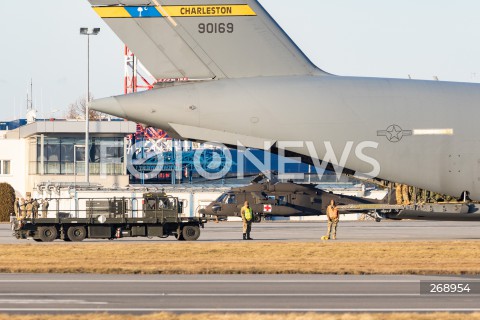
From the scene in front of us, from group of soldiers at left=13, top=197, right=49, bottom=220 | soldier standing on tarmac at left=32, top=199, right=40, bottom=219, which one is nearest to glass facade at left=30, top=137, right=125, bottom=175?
group of soldiers at left=13, top=197, right=49, bottom=220

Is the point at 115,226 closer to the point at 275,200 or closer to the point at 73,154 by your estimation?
the point at 275,200

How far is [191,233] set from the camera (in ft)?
122

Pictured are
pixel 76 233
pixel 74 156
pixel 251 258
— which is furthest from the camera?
pixel 74 156

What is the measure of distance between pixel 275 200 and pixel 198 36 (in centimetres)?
3145

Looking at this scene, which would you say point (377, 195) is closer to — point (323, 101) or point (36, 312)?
point (323, 101)

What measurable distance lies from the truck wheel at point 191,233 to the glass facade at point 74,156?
1575 inches

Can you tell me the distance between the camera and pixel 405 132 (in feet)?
88.5

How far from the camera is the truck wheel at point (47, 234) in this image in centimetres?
3697

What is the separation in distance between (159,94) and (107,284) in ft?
23.0

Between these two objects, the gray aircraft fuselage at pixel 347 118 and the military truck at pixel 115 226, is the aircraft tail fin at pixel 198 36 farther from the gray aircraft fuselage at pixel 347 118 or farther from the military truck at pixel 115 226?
the military truck at pixel 115 226

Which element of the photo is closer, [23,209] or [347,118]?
[347,118]

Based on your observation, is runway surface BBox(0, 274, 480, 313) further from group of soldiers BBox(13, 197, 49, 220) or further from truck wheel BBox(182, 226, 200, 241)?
group of soldiers BBox(13, 197, 49, 220)

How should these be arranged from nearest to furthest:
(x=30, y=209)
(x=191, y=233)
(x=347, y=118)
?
(x=347, y=118) → (x=191, y=233) → (x=30, y=209)

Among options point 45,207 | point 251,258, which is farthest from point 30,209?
point 251,258
